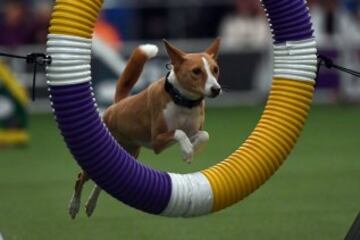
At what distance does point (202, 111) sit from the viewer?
9773mm

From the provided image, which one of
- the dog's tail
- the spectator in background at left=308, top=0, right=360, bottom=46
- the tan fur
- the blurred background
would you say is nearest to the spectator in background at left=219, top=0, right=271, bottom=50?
the blurred background

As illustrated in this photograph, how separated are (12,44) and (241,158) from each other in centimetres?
1443

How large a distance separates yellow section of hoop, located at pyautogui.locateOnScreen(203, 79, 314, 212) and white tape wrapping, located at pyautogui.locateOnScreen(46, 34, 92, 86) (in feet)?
4.01

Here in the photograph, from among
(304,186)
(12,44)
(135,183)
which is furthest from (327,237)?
(12,44)

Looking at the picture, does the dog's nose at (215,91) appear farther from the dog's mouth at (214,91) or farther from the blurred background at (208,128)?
the blurred background at (208,128)

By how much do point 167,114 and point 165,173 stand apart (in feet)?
1.95

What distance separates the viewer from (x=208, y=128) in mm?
20438

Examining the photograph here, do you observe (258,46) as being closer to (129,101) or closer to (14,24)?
(14,24)

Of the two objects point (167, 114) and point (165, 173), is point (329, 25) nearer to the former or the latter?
point (167, 114)

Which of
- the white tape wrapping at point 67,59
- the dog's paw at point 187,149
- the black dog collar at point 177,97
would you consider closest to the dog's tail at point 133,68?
the black dog collar at point 177,97

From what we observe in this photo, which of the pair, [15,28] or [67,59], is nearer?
[67,59]

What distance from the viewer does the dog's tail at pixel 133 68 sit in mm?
10133

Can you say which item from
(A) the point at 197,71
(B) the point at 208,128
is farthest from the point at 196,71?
(B) the point at 208,128

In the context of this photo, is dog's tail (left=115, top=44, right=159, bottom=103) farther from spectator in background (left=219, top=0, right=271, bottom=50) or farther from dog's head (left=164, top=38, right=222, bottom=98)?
spectator in background (left=219, top=0, right=271, bottom=50)
